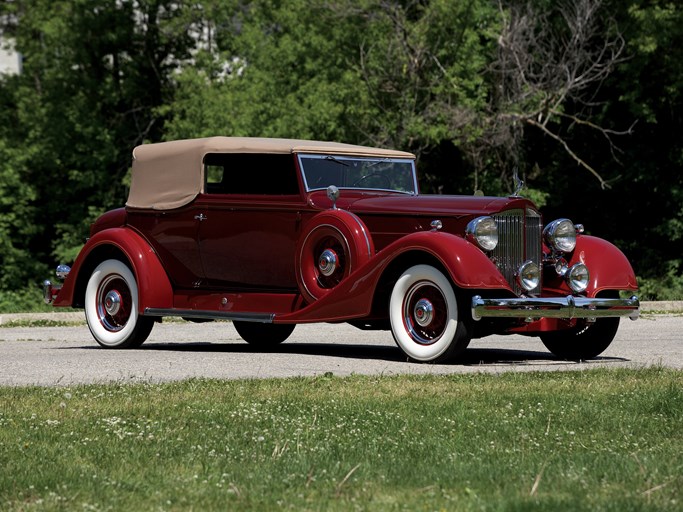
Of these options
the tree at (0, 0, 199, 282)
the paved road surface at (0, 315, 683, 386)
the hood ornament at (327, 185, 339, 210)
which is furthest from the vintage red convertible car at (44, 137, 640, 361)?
the tree at (0, 0, 199, 282)

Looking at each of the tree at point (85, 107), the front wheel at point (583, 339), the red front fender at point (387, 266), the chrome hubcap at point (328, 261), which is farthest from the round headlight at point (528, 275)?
the tree at point (85, 107)

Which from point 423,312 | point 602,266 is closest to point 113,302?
point 423,312

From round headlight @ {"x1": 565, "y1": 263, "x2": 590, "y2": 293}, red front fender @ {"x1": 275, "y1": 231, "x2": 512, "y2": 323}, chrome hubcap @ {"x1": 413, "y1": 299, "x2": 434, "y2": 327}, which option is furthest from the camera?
round headlight @ {"x1": 565, "y1": 263, "x2": 590, "y2": 293}

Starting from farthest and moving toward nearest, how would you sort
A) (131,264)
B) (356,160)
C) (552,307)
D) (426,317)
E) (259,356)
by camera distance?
(131,264) → (356,160) → (259,356) → (426,317) → (552,307)

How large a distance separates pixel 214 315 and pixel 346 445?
6.05 meters

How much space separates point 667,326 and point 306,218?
6.52m

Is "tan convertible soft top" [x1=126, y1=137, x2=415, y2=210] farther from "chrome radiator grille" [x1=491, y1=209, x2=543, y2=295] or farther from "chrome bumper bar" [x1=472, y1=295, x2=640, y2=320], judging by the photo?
"chrome bumper bar" [x1=472, y1=295, x2=640, y2=320]

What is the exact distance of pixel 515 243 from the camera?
11.2 metres

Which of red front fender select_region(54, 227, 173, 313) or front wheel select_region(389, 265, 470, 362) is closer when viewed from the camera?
front wheel select_region(389, 265, 470, 362)

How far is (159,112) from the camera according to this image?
35812 millimetres

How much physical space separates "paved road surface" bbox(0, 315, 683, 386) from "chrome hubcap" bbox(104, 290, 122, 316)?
42 centimetres

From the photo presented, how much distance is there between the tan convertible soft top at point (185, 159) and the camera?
41.1ft

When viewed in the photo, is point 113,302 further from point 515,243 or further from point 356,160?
point 515,243

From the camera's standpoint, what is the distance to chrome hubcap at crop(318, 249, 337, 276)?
11625mm
